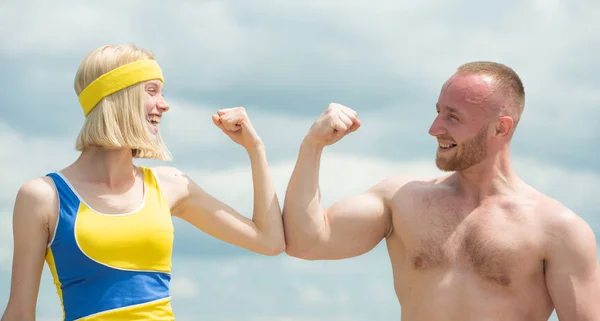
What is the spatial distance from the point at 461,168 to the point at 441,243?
68 centimetres

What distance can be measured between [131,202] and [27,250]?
2.72ft

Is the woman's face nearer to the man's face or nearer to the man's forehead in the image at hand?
the man's face

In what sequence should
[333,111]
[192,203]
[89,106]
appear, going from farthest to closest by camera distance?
1. [333,111]
2. [192,203]
3. [89,106]

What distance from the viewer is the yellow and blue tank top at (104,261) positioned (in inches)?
248

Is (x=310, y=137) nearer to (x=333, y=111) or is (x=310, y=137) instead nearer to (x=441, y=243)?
(x=333, y=111)

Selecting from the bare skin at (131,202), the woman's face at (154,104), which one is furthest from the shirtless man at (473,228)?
the woman's face at (154,104)

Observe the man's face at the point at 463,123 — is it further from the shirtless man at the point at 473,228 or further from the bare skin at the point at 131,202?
the bare skin at the point at 131,202

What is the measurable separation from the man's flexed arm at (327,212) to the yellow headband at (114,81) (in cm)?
167

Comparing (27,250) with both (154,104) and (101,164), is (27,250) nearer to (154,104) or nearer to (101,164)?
(101,164)

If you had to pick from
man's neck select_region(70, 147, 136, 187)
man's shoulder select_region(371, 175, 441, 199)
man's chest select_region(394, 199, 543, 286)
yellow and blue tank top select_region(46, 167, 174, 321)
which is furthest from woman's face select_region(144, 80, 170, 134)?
man's chest select_region(394, 199, 543, 286)

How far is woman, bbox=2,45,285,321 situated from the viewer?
6262mm

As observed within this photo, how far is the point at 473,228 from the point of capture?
25.7 feet

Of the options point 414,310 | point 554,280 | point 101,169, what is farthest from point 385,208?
point 101,169

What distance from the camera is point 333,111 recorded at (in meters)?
7.64
